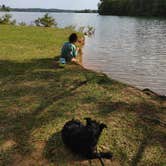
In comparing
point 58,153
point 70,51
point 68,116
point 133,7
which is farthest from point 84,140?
point 133,7

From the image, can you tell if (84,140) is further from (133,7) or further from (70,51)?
(133,7)

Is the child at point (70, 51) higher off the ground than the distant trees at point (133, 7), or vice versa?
the child at point (70, 51)

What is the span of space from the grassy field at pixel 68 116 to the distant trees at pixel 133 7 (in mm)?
91425

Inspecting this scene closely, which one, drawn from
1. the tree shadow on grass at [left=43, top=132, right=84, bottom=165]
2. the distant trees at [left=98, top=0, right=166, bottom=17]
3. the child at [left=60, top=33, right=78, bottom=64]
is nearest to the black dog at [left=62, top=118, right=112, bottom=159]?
the tree shadow on grass at [left=43, top=132, right=84, bottom=165]

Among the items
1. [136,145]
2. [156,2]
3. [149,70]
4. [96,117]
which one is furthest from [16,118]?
[156,2]

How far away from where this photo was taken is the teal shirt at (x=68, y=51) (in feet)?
45.2

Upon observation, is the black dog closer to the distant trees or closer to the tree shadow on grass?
the tree shadow on grass

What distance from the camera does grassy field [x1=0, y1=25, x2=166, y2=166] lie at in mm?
6641

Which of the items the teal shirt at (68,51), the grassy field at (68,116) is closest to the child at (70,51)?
the teal shirt at (68,51)

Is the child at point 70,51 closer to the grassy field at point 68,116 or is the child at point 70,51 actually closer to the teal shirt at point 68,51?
the teal shirt at point 68,51

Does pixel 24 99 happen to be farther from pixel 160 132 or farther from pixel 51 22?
pixel 51 22

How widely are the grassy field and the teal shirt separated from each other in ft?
5.18

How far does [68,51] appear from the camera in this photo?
13906mm

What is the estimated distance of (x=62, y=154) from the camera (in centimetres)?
664
